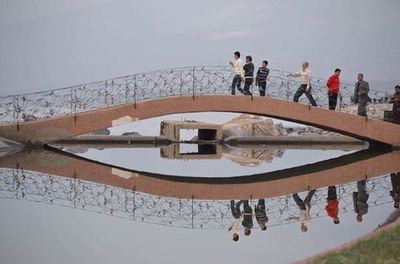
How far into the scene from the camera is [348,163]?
17969mm

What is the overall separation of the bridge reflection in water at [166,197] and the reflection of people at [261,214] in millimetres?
95

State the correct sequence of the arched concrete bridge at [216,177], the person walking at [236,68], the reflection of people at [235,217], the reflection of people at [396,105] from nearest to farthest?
the reflection of people at [235,217] → the arched concrete bridge at [216,177] → the person walking at [236,68] → the reflection of people at [396,105]

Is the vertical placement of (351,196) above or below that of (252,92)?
below

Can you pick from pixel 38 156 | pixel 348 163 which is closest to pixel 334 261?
pixel 348 163

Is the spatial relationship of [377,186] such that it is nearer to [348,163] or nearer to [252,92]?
[348,163]

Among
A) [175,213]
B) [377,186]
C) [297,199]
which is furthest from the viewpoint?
[377,186]

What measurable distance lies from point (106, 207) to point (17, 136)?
9776mm

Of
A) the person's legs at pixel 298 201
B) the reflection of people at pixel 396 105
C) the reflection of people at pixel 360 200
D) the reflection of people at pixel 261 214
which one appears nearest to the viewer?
the reflection of people at pixel 261 214

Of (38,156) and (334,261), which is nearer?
(334,261)

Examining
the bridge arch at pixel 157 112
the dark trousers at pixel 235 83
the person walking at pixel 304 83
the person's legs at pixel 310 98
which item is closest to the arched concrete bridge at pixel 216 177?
the bridge arch at pixel 157 112

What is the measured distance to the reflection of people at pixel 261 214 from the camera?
9797 millimetres

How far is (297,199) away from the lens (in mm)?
12016

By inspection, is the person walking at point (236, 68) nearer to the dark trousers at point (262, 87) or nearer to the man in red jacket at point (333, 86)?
the dark trousers at point (262, 87)

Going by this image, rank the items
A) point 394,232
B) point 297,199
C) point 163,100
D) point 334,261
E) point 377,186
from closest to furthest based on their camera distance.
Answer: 1. point 334,261
2. point 394,232
3. point 297,199
4. point 377,186
5. point 163,100
